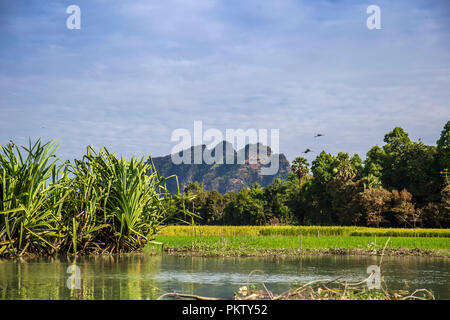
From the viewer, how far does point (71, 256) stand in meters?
13.1

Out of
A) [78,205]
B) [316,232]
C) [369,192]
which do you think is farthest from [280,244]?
[369,192]

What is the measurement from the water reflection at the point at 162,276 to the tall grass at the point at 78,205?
2.63 ft

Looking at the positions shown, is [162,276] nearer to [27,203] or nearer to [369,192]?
[27,203]

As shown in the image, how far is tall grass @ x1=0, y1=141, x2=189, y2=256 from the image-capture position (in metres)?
11.8

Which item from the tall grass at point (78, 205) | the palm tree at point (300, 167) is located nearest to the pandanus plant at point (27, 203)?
the tall grass at point (78, 205)

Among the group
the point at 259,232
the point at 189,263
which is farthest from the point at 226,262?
the point at 259,232

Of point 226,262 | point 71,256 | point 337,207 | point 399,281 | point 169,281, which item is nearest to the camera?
point 169,281

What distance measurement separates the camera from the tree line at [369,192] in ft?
160

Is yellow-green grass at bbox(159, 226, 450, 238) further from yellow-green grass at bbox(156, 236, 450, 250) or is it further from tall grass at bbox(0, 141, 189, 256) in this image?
tall grass at bbox(0, 141, 189, 256)

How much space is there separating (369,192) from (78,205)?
40.7 m

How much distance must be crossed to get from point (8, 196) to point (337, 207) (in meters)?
47.6

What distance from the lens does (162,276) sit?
9.95 m

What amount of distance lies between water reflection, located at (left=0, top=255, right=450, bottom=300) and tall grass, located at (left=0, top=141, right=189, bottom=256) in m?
0.80
